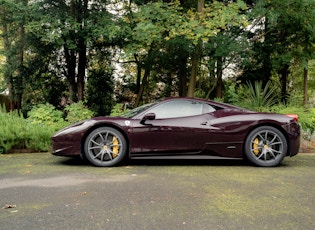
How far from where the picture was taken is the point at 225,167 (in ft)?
18.0

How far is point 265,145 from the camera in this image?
5586 millimetres

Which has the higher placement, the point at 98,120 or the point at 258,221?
the point at 98,120

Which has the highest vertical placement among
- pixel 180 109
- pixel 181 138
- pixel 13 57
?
pixel 13 57

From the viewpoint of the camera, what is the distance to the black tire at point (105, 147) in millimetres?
5473

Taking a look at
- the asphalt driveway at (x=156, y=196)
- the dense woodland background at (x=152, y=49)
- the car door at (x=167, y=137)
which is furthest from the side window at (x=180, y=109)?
the dense woodland background at (x=152, y=49)

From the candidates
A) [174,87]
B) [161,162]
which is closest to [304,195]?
[161,162]

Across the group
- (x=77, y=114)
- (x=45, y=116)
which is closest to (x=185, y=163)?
(x=77, y=114)

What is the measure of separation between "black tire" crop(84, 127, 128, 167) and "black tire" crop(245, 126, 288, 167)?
1995 millimetres

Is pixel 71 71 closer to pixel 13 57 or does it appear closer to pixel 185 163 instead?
pixel 13 57

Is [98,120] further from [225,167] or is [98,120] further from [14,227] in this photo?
[14,227]

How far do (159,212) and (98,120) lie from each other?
282 cm

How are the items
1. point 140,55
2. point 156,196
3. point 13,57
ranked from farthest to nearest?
point 140,55 < point 13,57 < point 156,196

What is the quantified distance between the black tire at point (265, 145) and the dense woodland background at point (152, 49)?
4.10 m

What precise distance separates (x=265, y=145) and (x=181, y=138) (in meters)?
1.36
